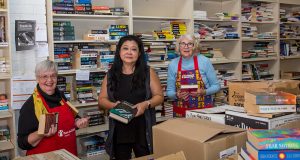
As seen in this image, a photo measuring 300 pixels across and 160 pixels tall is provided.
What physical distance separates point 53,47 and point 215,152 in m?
2.37

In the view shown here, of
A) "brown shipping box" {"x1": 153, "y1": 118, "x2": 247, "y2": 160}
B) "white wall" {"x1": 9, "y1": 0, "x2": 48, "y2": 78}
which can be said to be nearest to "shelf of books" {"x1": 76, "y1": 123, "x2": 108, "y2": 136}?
"white wall" {"x1": 9, "y1": 0, "x2": 48, "y2": 78}

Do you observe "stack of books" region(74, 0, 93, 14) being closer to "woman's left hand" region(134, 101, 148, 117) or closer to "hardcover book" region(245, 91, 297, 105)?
"woman's left hand" region(134, 101, 148, 117)

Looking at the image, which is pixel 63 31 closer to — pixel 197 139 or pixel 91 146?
pixel 91 146

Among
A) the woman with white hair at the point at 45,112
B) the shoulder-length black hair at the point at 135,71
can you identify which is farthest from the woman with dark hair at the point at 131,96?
the woman with white hair at the point at 45,112

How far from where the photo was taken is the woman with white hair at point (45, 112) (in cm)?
201

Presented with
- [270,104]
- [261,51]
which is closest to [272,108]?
[270,104]

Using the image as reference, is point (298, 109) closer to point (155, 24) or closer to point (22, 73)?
point (22, 73)

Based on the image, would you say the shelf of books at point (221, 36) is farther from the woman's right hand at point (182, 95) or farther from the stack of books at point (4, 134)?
the stack of books at point (4, 134)

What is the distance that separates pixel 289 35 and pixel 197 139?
15.5ft

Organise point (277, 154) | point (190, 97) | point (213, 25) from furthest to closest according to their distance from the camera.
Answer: point (213, 25), point (190, 97), point (277, 154)

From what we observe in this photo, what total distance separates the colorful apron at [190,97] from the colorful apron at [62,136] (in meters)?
1.20

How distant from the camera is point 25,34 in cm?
303

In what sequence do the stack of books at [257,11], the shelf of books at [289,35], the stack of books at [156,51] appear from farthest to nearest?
the shelf of books at [289,35] < the stack of books at [257,11] < the stack of books at [156,51]

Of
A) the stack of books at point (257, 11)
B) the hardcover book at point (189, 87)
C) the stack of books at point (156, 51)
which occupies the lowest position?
the hardcover book at point (189, 87)
